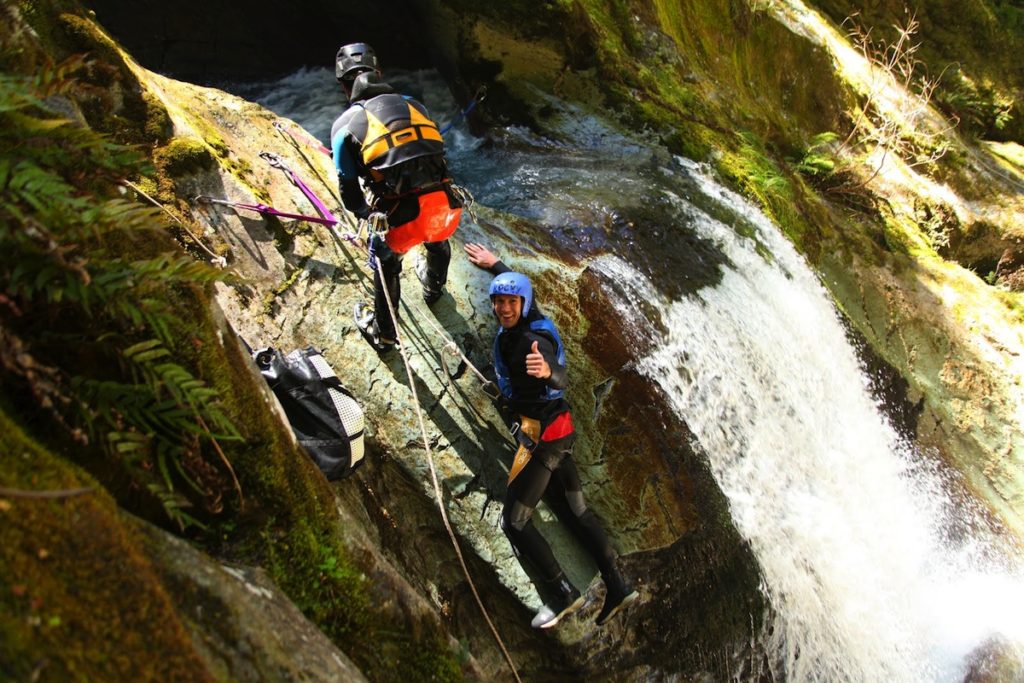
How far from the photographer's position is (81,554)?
212 centimetres

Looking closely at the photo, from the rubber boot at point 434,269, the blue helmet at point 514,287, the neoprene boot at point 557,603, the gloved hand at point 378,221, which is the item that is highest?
the blue helmet at point 514,287

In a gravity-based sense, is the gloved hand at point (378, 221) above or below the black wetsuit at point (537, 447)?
above

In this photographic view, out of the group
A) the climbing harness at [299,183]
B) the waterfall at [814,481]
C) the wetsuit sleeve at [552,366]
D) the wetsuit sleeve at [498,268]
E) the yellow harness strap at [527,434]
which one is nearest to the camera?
the wetsuit sleeve at [552,366]

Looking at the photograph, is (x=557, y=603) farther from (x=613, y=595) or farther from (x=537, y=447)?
(x=537, y=447)

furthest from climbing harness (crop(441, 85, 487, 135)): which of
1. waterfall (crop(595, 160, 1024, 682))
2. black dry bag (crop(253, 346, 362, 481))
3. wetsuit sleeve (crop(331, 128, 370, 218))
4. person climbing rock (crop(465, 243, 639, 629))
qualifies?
black dry bag (crop(253, 346, 362, 481))

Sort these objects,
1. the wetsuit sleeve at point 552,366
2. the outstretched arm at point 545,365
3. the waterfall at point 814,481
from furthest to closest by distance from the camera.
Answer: the waterfall at point 814,481
the wetsuit sleeve at point 552,366
the outstretched arm at point 545,365

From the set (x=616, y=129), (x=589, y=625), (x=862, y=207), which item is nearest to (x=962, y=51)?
(x=862, y=207)

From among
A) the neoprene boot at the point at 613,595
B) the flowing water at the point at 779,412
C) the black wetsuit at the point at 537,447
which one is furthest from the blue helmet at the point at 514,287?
the neoprene boot at the point at 613,595

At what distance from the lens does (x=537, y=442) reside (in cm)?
512

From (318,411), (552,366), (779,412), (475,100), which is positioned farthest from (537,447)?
(475,100)

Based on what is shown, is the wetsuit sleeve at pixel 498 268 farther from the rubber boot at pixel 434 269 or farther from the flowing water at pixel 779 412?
the flowing water at pixel 779 412

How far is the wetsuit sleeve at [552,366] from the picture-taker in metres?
4.91

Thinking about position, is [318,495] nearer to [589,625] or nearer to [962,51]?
[589,625]

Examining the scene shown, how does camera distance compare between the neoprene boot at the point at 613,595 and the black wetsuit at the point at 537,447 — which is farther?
the neoprene boot at the point at 613,595
